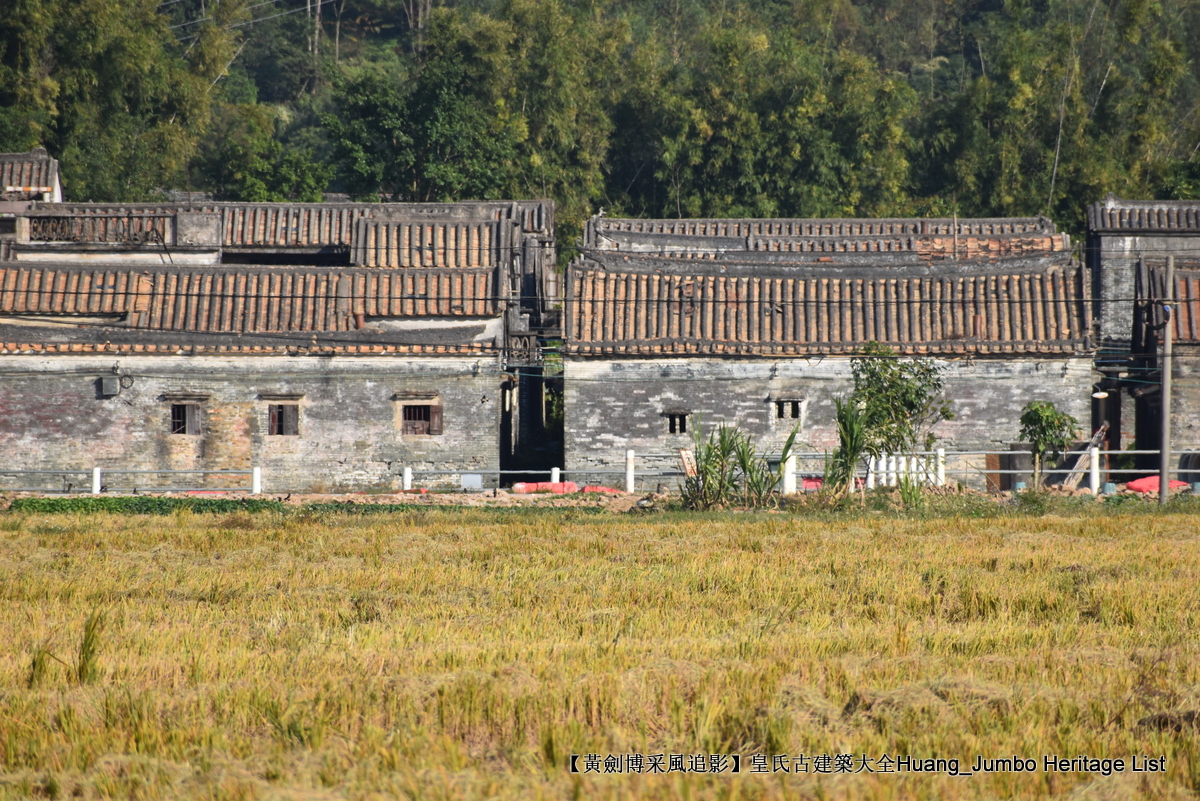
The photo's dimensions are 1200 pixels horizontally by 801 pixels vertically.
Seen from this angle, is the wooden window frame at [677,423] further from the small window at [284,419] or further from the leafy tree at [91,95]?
the leafy tree at [91,95]

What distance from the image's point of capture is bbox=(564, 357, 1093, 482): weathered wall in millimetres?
26375

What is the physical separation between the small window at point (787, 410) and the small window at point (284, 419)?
912cm

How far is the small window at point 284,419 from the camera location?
2673 centimetres

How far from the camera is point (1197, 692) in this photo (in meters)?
8.52

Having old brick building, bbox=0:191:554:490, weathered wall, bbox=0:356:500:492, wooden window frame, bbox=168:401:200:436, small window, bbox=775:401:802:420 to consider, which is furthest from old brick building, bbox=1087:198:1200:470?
wooden window frame, bbox=168:401:200:436

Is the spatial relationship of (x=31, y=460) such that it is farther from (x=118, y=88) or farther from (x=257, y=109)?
(x=257, y=109)

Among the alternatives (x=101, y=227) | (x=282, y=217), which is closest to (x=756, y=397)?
(x=282, y=217)

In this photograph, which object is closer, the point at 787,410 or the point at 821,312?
the point at 787,410

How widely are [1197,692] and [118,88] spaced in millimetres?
43137

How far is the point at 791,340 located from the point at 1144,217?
1425cm

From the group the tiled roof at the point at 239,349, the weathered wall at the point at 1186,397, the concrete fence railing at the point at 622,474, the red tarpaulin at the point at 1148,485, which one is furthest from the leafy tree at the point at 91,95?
the red tarpaulin at the point at 1148,485

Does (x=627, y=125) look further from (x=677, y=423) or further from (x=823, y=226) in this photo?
(x=677, y=423)

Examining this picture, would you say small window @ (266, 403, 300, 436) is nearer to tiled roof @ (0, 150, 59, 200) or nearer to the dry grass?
the dry grass

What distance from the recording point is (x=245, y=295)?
28.3 m
